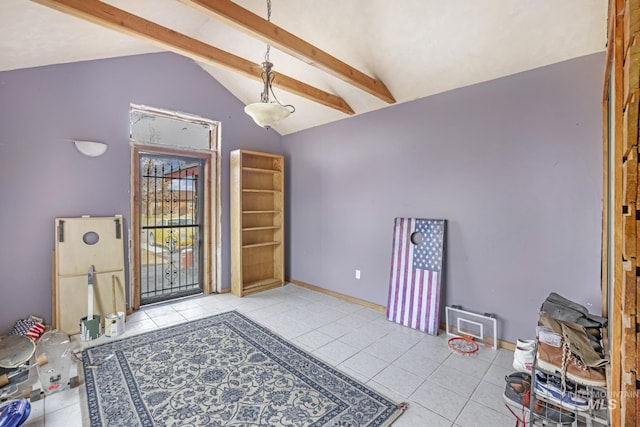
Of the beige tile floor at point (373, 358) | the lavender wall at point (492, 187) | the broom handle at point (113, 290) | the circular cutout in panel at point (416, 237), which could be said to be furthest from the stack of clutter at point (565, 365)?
the broom handle at point (113, 290)

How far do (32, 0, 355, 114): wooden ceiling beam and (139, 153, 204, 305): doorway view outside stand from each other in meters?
1.94

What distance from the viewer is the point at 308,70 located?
3600mm

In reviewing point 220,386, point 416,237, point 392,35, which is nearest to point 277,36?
point 392,35

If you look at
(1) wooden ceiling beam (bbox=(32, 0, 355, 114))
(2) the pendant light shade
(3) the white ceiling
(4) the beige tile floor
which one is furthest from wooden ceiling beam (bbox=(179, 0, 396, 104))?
(4) the beige tile floor

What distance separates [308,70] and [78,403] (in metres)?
3.80

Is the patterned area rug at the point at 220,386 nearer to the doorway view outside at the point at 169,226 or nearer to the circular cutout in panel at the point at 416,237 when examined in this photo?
the doorway view outside at the point at 169,226

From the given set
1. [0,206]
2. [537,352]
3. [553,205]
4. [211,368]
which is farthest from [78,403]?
[553,205]

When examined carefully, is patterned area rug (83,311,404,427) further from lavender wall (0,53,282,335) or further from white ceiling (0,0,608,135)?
white ceiling (0,0,608,135)

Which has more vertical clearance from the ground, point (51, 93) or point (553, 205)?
point (51, 93)

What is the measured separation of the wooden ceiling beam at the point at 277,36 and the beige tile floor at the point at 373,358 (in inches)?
106

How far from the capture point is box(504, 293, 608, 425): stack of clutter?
1.51 m

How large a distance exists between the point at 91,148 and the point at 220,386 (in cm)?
300

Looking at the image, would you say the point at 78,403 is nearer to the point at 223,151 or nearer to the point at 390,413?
the point at 390,413

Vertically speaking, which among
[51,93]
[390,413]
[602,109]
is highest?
[51,93]
